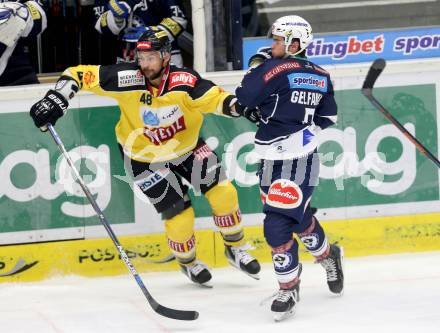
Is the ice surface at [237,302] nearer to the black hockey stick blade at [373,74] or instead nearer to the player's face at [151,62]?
the black hockey stick blade at [373,74]

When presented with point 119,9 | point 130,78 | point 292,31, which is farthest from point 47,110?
point 119,9

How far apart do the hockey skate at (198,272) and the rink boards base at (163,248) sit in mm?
297

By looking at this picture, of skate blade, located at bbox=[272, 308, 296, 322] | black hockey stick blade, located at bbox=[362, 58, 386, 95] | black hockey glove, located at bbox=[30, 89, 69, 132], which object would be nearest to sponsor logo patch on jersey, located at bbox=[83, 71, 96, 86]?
black hockey glove, located at bbox=[30, 89, 69, 132]

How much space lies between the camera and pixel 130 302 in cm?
491

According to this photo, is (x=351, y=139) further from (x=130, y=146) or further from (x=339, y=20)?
(x=130, y=146)

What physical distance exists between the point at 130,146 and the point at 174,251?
56 centimetres

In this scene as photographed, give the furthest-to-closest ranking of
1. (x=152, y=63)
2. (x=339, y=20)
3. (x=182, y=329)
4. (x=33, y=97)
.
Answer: (x=339, y=20), (x=33, y=97), (x=152, y=63), (x=182, y=329)

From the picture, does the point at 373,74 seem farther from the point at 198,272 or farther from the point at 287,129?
the point at 198,272

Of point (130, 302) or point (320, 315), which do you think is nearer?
point (320, 315)

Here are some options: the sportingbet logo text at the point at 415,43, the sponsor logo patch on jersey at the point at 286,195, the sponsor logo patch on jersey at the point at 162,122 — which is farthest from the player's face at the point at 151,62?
the sportingbet logo text at the point at 415,43

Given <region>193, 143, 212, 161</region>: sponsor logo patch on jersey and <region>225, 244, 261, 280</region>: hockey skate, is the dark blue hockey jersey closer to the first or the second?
<region>193, 143, 212, 161</region>: sponsor logo patch on jersey

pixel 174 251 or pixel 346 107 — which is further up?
pixel 346 107

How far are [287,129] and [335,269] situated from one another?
718 millimetres

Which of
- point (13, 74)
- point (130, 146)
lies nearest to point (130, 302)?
point (130, 146)
